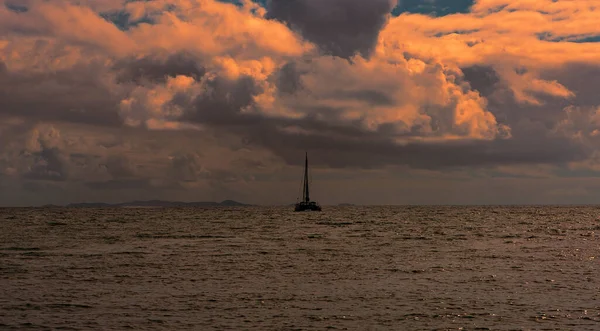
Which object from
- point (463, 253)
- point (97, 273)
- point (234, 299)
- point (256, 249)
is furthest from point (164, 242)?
point (234, 299)

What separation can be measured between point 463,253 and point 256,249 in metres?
22.8

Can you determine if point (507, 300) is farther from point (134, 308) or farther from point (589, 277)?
point (134, 308)

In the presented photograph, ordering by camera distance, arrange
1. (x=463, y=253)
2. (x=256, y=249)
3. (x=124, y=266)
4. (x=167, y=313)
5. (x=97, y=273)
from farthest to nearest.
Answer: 1. (x=256, y=249)
2. (x=463, y=253)
3. (x=124, y=266)
4. (x=97, y=273)
5. (x=167, y=313)

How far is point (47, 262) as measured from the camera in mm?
54094

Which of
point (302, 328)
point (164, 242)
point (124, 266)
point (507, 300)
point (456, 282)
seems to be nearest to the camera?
point (302, 328)

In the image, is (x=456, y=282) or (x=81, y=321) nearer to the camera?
(x=81, y=321)

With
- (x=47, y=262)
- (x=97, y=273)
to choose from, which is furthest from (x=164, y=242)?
(x=97, y=273)

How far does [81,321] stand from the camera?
29.7 m

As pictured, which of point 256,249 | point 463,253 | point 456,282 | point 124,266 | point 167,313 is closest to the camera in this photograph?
point 167,313

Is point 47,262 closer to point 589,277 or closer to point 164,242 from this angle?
point 164,242

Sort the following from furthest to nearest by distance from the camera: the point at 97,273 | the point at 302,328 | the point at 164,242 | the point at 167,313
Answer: the point at 164,242
the point at 97,273
the point at 167,313
the point at 302,328

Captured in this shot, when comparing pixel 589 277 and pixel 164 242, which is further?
pixel 164 242

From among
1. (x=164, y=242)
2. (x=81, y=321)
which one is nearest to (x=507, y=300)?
(x=81, y=321)

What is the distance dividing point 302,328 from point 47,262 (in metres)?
34.5
